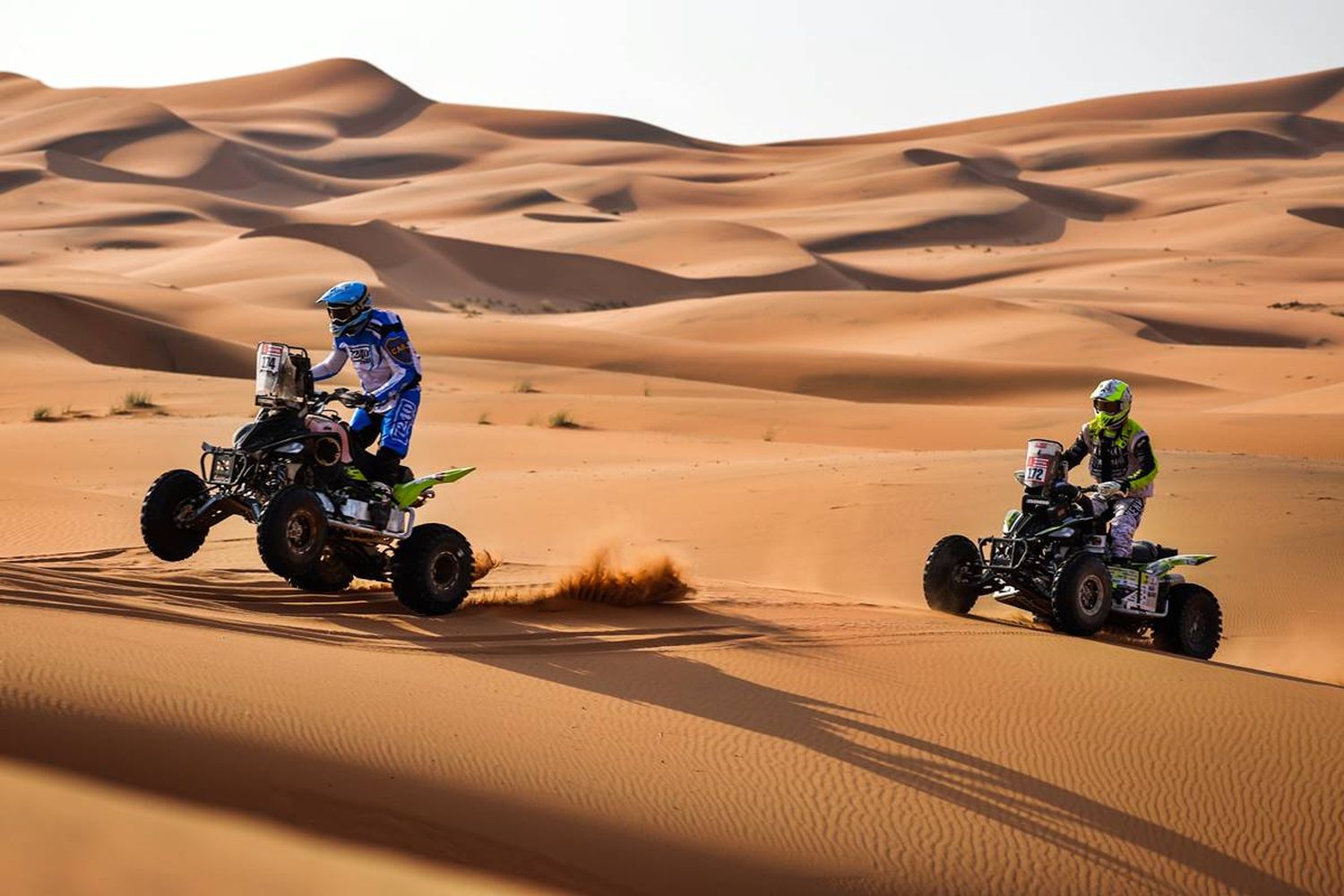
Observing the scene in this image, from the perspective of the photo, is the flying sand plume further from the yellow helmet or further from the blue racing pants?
the yellow helmet

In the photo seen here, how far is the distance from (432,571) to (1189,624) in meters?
5.14

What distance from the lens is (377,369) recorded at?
31.1 feet

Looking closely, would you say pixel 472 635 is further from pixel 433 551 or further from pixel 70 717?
pixel 70 717

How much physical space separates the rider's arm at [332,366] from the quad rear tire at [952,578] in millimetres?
4028

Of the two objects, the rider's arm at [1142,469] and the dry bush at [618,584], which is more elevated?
the rider's arm at [1142,469]

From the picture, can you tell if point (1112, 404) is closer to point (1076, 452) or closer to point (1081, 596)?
point (1076, 452)

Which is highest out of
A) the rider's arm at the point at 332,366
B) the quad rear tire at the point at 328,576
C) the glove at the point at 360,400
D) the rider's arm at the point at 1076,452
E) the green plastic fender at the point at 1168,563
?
the rider's arm at the point at 332,366

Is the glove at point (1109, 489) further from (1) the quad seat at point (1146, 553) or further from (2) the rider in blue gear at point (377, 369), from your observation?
(2) the rider in blue gear at point (377, 369)

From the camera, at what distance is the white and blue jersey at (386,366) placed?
9.34 metres

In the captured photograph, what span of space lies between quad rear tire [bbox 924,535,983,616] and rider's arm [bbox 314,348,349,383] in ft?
13.2

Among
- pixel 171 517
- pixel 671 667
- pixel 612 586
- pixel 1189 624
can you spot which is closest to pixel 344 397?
pixel 171 517

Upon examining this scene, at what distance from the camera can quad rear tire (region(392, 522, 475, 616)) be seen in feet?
29.5

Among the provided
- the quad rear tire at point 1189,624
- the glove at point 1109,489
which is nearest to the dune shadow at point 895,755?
the glove at point 1109,489

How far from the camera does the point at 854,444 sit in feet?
85.0
